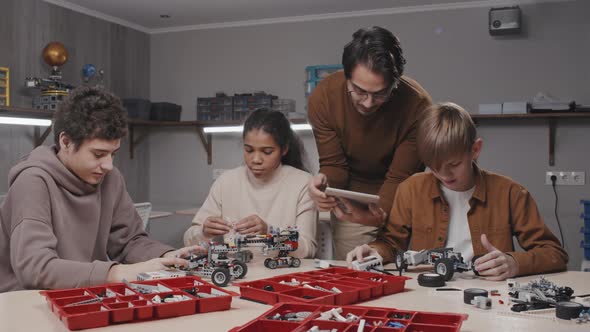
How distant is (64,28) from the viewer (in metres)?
5.40

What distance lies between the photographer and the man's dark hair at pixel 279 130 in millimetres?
2637

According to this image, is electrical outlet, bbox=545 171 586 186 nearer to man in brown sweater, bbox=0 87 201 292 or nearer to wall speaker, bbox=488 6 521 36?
wall speaker, bbox=488 6 521 36

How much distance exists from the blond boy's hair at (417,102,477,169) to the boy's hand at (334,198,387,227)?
28 cm

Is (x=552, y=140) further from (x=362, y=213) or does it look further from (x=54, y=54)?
(x=54, y=54)

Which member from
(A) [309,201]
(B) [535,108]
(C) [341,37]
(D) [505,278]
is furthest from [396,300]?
(C) [341,37]

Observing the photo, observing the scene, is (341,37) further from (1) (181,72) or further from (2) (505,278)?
(2) (505,278)

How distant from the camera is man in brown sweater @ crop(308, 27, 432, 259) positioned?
2.00 meters

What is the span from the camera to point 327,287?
1508mm

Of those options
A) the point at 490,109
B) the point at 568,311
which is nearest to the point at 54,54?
the point at 490,109

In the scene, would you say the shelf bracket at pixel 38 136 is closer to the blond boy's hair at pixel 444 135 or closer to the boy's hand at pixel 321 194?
the boy's hand at pixel 321 194

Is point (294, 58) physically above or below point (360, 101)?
above

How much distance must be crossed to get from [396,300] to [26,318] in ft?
2.89

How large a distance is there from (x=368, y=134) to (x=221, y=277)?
3.20ft

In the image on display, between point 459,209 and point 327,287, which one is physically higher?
point 459,209
